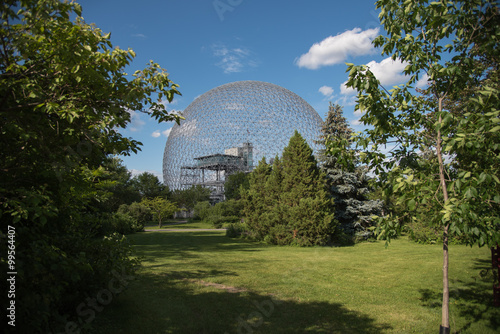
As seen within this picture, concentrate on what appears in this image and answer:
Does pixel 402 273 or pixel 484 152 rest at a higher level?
pixel 484 152

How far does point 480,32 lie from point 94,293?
270 inches

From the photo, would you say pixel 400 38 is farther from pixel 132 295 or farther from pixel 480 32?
pixel 132 295

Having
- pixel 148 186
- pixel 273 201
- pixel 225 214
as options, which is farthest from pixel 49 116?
pixel 148 186

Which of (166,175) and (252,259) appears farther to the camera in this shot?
(166,175)

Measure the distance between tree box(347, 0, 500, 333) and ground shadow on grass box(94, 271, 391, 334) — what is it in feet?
6.13

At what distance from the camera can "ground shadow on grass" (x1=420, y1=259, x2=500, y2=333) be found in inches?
208

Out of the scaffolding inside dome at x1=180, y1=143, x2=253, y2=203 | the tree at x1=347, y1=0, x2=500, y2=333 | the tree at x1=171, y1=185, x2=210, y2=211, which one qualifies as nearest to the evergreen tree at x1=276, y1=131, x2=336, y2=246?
the tree at x1=347, y1=0, x2=500, y2=333

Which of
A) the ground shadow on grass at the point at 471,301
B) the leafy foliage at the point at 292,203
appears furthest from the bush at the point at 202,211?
the ground shadow on grass at the point at 471,301

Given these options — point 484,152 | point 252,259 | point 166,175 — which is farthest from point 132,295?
point 166,175

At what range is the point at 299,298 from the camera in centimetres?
658

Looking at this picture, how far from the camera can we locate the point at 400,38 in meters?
4.22

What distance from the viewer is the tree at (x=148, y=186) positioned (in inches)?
1687

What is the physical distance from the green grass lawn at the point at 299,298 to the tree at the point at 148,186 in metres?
33.7

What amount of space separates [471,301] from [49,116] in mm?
8258
